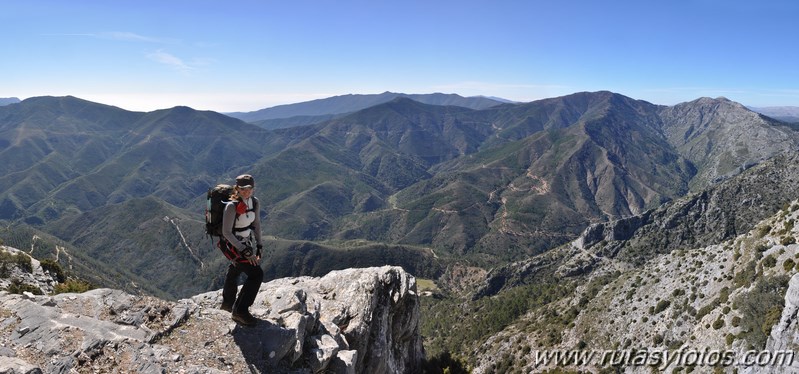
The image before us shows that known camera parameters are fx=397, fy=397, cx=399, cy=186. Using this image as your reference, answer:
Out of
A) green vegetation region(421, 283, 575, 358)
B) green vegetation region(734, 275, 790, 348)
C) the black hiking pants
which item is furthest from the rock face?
green vegetation region(421, 283, 575, 358)

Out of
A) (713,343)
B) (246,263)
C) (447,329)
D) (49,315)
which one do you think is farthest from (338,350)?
(447,329)

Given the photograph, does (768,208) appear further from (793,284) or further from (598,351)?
(793,284)

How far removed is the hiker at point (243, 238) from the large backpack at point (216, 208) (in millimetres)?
332

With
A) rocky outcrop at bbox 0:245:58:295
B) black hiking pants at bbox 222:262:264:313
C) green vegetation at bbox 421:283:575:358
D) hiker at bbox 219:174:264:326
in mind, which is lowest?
green vegetation at bbox 421:283:575:358

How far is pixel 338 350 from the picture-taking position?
2158 centimetres

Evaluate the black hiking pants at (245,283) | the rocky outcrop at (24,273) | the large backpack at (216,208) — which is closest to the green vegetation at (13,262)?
the rocky outcrop at (24,273)

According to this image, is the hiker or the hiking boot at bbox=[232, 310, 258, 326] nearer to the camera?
the hiker

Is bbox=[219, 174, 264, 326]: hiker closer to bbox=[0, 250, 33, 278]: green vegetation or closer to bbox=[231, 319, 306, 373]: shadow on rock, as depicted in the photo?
bbox=[231, 319, 306, 373]: shadow on rock

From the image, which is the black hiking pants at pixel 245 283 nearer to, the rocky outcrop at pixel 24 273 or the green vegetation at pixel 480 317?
the rocky outcrop at pixel 24 273

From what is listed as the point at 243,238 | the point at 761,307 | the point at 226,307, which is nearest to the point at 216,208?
the point at 243,238

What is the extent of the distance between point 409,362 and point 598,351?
1676 inches

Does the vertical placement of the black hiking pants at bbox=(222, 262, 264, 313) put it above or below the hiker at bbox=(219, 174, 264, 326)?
below

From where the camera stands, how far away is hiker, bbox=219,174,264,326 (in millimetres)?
14109

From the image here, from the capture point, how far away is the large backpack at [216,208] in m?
14.5
